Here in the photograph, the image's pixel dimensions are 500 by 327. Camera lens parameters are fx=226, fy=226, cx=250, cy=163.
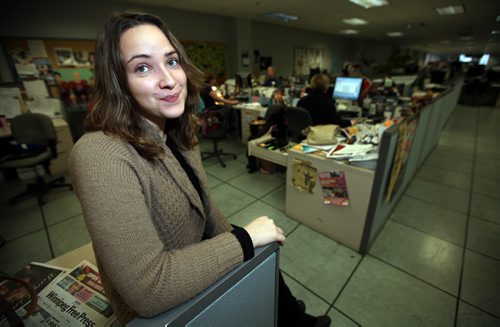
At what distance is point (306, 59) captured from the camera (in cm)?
995

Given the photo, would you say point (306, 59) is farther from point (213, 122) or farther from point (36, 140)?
point (36, 140)

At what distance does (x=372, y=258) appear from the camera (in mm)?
1699

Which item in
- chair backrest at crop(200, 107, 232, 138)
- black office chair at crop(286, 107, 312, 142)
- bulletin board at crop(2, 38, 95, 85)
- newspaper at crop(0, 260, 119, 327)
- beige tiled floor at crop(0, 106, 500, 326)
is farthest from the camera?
bulletin board at crop(2, 38, 95, 85)

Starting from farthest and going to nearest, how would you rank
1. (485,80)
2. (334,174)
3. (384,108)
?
(485,80) < (384,108) < (334,174)

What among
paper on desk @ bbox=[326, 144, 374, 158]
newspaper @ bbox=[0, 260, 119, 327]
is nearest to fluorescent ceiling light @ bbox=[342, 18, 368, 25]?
paper on desk @ bbox=[326, 144, 374, 158]

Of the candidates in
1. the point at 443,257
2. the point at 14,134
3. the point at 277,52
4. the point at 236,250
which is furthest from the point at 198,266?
the point at 277,52

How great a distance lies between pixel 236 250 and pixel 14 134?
328cm

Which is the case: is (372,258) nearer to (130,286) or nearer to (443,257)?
(443,257)

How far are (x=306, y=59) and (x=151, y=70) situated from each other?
34.8 ft

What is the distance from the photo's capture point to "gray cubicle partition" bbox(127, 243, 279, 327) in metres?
0.49

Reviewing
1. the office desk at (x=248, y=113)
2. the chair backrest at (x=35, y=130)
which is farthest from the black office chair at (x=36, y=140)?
the office desk at (x=248, y=113)

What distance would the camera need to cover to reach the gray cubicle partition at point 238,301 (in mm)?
490

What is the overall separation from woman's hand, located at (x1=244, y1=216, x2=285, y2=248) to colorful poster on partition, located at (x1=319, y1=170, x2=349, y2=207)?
106 centimetres

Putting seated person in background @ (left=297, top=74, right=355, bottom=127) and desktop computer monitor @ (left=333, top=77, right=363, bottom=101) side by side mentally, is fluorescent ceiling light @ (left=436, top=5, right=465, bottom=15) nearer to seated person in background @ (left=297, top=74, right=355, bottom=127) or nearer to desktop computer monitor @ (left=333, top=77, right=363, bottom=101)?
desktop computer monitor @ (left=333, top=77, right=363, bottom=101)
